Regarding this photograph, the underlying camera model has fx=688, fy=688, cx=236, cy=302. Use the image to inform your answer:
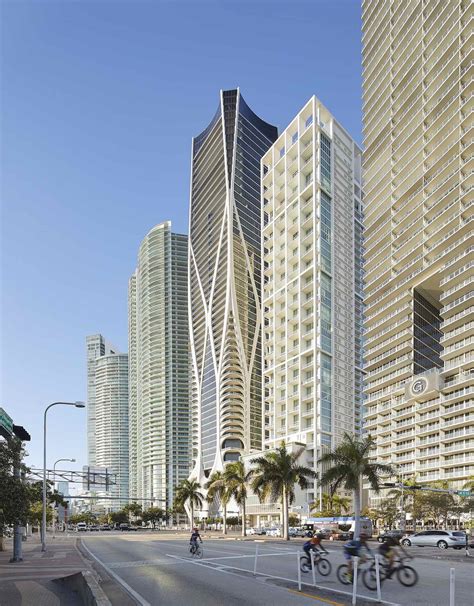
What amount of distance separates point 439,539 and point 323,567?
124ft

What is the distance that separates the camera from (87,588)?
770 inches

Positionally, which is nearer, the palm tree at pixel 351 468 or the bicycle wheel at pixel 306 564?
the bicycle wheel at pixel 306 564

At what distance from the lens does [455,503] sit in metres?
93.0

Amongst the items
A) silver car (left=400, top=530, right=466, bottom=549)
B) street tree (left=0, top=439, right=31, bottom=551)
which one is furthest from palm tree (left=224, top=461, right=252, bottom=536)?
street tree (left=0, top=439, right=31, bottom=551)

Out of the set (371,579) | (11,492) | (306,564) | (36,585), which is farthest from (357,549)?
(11,492)

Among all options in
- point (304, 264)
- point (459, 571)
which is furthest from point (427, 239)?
point (459, 571)

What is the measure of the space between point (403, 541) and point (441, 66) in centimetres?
9368

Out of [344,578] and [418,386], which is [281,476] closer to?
[418,386]

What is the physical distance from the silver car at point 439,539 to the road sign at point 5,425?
37654mm

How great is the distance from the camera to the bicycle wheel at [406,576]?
2120 centimetres

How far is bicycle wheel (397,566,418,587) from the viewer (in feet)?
69.6

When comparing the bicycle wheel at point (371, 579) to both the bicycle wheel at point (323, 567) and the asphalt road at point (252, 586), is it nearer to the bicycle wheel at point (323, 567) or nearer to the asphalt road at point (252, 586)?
the asphalt road at point (252, 586)

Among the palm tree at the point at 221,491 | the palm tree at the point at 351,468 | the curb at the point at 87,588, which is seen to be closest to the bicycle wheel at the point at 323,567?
the curb at the point at 87,588

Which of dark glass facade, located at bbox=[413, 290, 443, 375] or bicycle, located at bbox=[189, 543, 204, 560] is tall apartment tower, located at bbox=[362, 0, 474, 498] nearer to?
dark glass facade, located at bbox=[413, 290, 443, 375]
